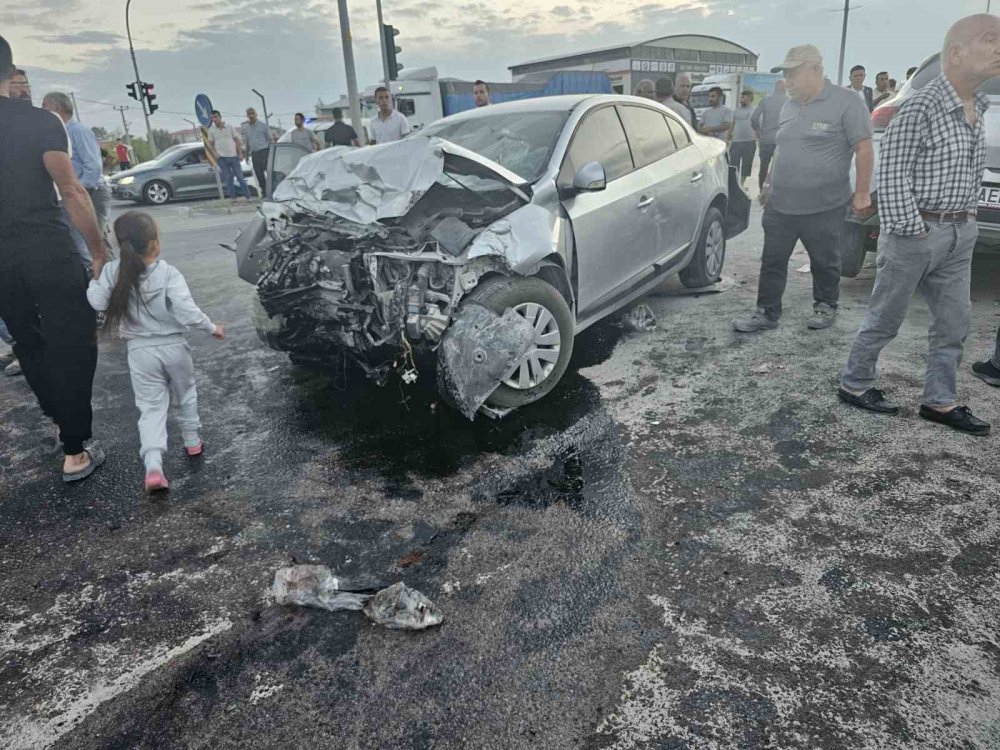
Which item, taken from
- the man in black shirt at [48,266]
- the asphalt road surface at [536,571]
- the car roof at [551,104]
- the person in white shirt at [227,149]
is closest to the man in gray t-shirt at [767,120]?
the car roof at [551,104]

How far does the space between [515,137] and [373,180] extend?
3.94 ft

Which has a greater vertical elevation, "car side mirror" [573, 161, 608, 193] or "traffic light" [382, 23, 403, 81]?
"traffic light" [382, 23, 403, 81]

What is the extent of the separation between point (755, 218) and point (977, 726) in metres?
9.15

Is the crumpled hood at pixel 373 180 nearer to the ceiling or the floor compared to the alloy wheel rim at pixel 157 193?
nearer to the ceiling

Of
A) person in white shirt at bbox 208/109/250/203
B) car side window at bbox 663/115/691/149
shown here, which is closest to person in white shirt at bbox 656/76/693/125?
car side window at bbox 663/115/691/149

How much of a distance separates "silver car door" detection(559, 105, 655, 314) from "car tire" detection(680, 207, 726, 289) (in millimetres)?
1140

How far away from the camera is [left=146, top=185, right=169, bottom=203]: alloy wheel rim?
1740 cm

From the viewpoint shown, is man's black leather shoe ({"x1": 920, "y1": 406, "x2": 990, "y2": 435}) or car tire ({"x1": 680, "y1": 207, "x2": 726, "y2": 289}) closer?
man's black leather shoe ({"x1": 920, "y1": 406, "x2": 990, "y2": 435})

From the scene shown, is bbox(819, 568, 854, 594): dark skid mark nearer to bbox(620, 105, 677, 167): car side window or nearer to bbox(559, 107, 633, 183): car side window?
bbox(559, 107, 633, 183): car side window

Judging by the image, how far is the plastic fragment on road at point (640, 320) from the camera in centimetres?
530

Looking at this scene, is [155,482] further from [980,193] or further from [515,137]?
[980,193]

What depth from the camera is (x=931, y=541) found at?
2588mm

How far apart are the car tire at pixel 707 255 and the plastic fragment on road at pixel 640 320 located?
36.0 inches

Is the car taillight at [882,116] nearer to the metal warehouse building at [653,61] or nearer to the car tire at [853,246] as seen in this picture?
the car tire at [853,246]
